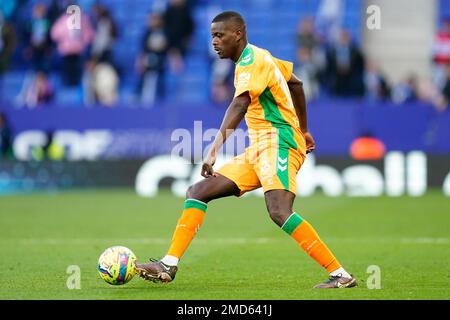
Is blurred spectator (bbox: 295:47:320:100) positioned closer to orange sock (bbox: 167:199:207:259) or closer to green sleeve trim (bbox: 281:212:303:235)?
orange sock (bbox: 167:199:207:259)

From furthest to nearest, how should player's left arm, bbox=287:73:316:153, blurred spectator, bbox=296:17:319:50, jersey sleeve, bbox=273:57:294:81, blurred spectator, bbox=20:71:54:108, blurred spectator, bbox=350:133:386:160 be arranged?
blurred spectator, bbox=20:71:54:108
blurred spectator, bbox=296:17:319:50
blurred spectator, bbox=350:133:386:160
player's left arm, bbox=287:73:316:153
jersey sleeve, bbox=273:57:294:81

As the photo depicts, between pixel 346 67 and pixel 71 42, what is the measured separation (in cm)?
592

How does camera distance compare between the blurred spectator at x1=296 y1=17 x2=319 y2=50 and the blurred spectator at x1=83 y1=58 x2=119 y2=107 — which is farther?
the blurred spectator at x1=83 y1=58 x2=119 y2=107

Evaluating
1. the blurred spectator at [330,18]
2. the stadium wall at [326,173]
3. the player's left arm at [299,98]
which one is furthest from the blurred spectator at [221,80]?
the player's left arm at [299,98]

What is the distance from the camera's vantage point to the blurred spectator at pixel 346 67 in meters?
21.2

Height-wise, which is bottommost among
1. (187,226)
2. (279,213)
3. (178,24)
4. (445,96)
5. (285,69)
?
(187,226)

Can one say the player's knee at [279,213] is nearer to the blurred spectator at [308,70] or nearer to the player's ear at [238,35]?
the player's ear at [238,35]

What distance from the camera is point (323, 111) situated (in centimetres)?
2048

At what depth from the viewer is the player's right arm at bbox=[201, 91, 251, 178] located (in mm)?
7914

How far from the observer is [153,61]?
22.2m

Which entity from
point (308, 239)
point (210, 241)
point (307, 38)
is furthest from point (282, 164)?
point (307, 38)

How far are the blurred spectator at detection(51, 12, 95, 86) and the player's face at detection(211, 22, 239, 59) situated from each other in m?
14.3

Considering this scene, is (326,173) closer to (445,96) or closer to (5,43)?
(445,96)

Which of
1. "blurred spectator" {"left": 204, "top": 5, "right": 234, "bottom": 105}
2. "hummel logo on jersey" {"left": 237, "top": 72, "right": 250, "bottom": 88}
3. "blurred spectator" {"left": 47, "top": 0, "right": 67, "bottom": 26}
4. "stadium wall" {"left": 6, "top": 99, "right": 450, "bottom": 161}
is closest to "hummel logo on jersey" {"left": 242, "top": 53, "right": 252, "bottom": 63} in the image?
"hummel logo on jersey" {"left": 237, "top": 72, "right": 250, "bottom": 88}
